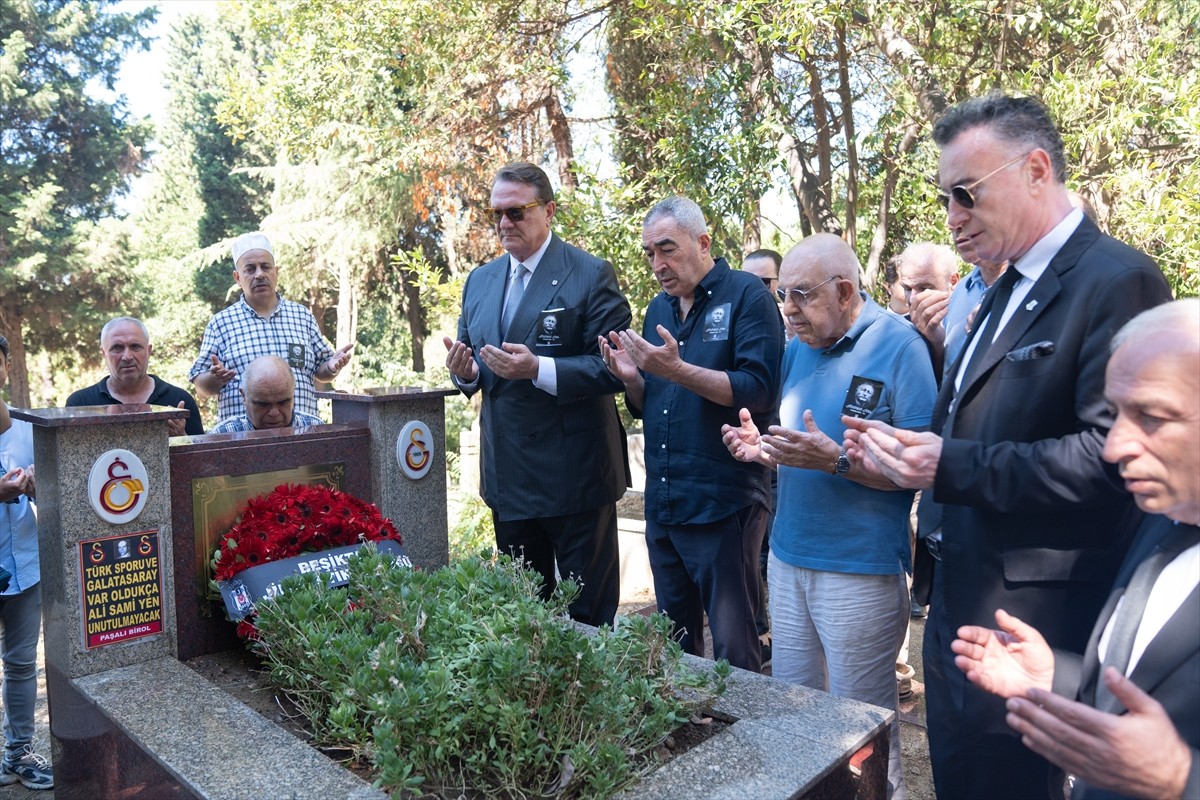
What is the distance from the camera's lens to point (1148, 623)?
5.44 ft

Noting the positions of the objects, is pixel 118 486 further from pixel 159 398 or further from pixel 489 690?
pixel 489 690

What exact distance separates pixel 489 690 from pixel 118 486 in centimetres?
177

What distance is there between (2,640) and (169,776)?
2193 millimetres

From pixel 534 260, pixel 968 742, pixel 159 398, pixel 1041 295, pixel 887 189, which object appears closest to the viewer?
pixel 1041 295

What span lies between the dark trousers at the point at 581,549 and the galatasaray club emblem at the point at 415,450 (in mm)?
461

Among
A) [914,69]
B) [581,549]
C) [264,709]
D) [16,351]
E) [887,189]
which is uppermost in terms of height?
[914,69]

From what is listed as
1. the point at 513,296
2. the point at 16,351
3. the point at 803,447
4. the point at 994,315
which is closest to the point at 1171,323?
the point at 994,315

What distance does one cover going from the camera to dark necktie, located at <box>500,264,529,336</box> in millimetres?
4035

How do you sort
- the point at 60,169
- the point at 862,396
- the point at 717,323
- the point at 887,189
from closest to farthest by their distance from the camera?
the point at 862,396
the point at 717,323
the point at 887,189
the point at 60,169

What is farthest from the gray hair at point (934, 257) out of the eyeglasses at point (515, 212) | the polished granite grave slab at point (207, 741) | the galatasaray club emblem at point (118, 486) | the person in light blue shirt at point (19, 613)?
the person in light blue shirt at point (19, 613)

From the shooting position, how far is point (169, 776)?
7.67 ft

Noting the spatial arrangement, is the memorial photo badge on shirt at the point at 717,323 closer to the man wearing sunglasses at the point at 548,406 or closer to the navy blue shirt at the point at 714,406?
the navy blue shirt at the point at 714,406

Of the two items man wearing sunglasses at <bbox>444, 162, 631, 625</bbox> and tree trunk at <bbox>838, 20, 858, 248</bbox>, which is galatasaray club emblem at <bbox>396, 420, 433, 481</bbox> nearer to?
man wearing sunglasses at <bbox>444, 162, 631, 625</bbox>

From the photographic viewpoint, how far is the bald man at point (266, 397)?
3.90 m
